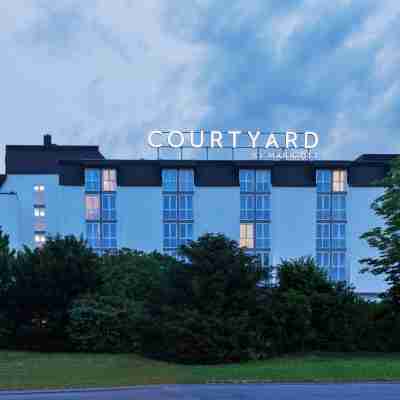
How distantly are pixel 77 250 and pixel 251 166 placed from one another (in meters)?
54.4

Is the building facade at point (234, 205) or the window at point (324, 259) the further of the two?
the building facade at point (234, 205)

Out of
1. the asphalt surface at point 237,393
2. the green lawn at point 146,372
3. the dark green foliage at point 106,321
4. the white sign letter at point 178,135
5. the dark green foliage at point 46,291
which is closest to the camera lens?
the asphalt surface at point 237,393

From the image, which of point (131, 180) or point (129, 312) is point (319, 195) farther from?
point (129, 312)

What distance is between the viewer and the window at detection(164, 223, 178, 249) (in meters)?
95.9

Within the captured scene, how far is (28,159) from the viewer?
11250 centimetres

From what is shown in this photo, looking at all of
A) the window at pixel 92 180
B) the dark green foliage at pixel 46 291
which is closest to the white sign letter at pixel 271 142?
the window at pixel 92 180

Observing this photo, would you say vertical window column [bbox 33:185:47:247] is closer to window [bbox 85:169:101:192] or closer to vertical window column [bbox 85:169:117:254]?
window [bbox 85:169:101:192]

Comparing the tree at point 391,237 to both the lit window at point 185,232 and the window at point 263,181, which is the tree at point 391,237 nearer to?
the window at point 263,181

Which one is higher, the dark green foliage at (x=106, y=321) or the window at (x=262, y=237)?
the window at (x=262, y=237)

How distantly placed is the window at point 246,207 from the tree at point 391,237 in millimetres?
54628

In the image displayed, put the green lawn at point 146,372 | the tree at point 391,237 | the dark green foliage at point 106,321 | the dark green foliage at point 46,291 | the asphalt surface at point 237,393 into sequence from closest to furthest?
the asphalt surface at point 237,393 → the green lawn at point 146,372 → the tree at point 391,237 → the dark green foliage at point 106,321 → the dark green foliage at point 46,291

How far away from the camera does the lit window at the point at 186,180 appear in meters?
96.2

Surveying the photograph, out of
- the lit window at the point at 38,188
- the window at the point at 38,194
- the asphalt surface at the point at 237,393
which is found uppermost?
the lit window at the point at 38,188

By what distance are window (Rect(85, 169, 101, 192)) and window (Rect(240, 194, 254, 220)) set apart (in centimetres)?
2044
